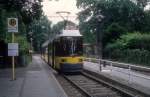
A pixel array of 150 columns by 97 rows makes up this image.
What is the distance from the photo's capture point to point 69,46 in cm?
3216

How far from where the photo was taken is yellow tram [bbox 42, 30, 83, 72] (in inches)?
1242

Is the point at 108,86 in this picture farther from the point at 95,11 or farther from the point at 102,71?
the point at 95,11

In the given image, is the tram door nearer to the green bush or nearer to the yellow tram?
the yellow tram

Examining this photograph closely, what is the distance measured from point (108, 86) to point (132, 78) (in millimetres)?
1283

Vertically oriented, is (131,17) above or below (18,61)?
above

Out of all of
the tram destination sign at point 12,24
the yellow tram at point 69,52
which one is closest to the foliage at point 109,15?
the yellow tram at point 69,52

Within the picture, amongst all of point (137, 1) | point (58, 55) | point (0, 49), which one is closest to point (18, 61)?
point (0, 49)

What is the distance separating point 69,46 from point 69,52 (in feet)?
1.55

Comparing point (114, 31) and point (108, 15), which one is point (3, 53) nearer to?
point (114, 31)

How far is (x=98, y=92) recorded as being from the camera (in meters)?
20.1

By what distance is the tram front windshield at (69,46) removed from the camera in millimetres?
32000

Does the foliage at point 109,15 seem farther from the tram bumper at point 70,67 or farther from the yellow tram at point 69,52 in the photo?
the tram bumper at point 70,67

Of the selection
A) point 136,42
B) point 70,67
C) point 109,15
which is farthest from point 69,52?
point 109,15

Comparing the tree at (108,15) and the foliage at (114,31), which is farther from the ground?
the tree at (108,15)
